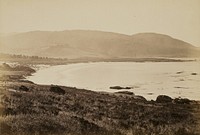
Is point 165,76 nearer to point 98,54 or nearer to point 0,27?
point 98,54

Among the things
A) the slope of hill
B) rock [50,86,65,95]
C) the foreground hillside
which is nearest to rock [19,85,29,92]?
the foreground hillside

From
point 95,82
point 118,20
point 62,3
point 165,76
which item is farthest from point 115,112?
point 62,3

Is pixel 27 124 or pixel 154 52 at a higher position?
pixel 154 52

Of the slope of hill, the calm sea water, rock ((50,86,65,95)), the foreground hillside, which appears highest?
the slope of hill

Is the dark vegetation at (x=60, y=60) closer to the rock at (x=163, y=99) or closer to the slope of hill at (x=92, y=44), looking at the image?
the slope of hill at (x=92, y=44)

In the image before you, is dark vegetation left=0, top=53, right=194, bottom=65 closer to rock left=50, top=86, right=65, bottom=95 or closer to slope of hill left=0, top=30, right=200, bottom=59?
slope of hill left=0, top=30, right=200, bottom=59

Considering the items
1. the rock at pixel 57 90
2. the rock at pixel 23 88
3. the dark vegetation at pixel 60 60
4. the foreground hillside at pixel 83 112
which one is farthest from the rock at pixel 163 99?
the rock at pixel 23 88

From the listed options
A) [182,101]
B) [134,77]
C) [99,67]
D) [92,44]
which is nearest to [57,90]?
[99,67]

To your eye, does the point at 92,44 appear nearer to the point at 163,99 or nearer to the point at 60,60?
the point at 60,60
